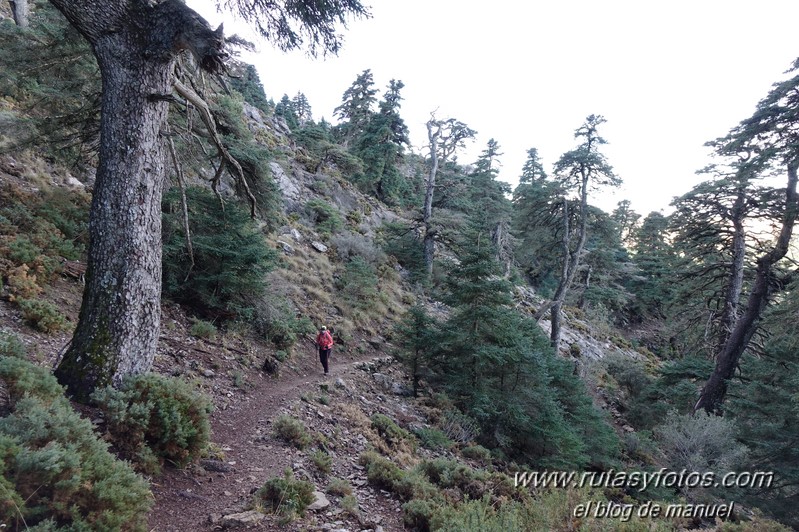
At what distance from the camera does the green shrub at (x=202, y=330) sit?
8953mm

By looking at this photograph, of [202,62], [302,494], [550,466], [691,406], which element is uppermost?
[202,62]

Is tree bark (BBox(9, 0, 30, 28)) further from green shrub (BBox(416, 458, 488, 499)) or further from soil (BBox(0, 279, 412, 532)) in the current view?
green shrub (BBox(416, 458, 488, 499))

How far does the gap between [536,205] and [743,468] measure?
42.1 ft

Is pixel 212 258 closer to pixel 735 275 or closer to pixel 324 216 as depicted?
pixel 324 216

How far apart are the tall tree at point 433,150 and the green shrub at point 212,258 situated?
1417 centimetres

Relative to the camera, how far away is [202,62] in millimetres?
4223

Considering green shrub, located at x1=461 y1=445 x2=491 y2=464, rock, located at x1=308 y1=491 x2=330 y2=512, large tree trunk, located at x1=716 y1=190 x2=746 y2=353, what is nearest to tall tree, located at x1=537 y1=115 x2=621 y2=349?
large tree trunk, located at x1=716 y1=190 x2=746 y2=353

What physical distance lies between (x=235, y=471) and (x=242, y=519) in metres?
1.19

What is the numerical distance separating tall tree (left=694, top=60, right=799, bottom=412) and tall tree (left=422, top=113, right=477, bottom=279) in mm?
14045

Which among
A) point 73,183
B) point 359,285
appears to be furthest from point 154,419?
point 359,285

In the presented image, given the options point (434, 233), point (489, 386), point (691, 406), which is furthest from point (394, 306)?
point (691, 406)

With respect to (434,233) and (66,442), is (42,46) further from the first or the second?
(434,233)

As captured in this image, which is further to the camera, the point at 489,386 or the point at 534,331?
the point at 534,331

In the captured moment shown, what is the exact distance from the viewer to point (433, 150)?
984 inches
